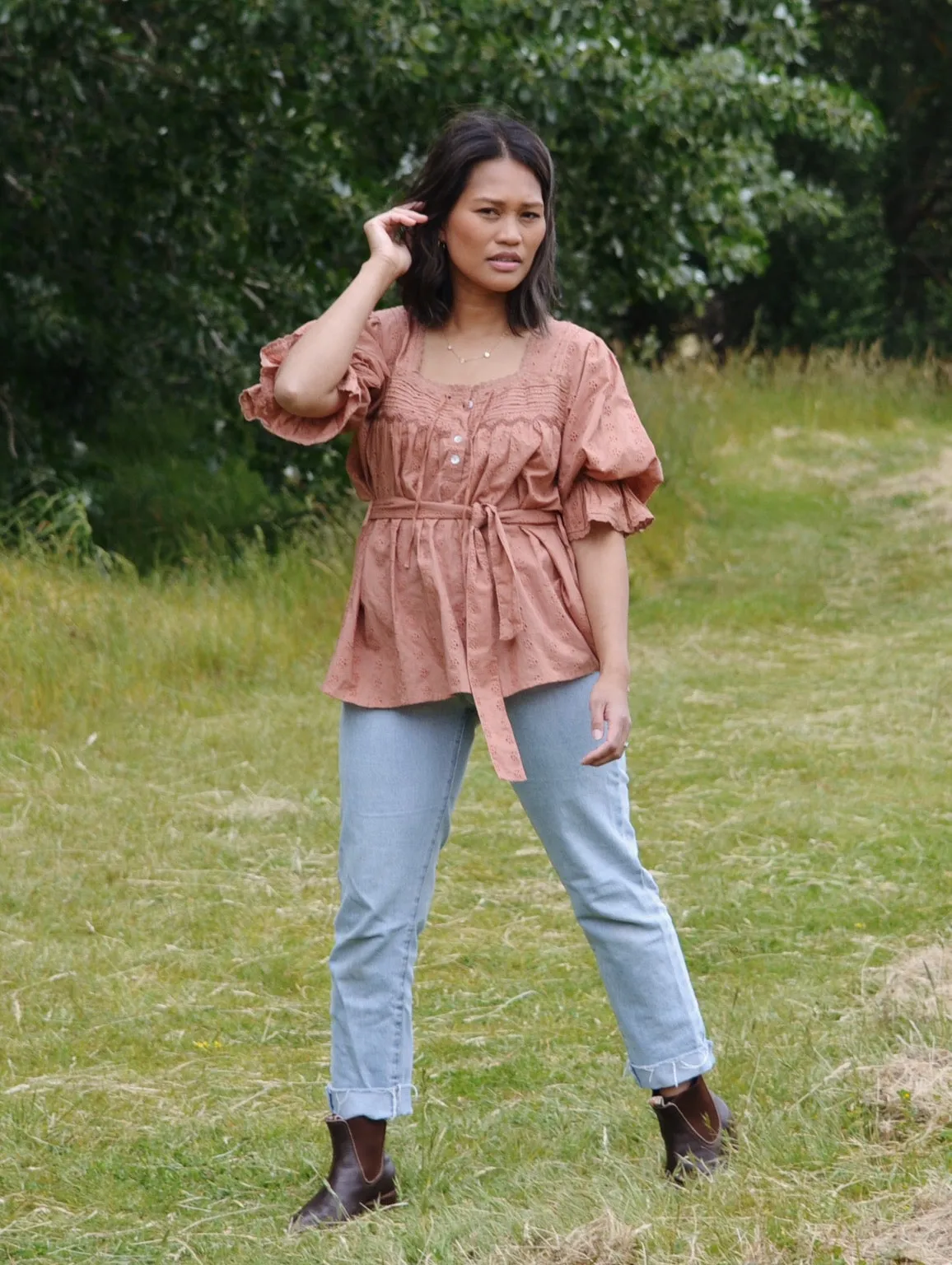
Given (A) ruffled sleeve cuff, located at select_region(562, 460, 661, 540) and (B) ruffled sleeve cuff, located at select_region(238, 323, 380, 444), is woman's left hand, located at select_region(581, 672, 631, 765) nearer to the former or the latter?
(A) ruffled sleeve cuff, located at select_region(562, 460, 661, 540)

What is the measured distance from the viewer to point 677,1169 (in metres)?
3.12

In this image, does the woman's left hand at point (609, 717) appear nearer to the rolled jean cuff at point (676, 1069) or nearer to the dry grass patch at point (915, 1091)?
the rolled jean cuff at point (676, 1069)

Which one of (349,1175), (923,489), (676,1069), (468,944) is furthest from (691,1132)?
(923,489)

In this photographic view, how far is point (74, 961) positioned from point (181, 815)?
1297mm

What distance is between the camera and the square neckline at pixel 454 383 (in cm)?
307

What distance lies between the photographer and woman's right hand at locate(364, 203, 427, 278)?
3.07 meters

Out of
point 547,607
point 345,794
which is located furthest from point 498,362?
point 345,794

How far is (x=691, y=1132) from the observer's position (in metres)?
3.13

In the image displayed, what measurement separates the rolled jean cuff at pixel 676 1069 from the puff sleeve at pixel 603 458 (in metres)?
0.90

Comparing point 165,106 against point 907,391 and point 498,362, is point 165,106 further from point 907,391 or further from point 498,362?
point 907,391

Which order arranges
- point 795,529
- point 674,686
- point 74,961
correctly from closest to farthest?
point 74,961
point 674,686
point 795,529

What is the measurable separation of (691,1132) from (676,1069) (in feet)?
0.43

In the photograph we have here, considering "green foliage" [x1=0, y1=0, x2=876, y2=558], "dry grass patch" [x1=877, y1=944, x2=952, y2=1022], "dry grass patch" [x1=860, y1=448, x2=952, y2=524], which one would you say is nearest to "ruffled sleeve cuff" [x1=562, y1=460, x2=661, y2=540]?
"dry grass patch" [x1=877, y1=944, x2=952, y2=1022]

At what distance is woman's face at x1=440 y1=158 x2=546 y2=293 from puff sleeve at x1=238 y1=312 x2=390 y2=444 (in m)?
0.21
